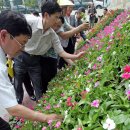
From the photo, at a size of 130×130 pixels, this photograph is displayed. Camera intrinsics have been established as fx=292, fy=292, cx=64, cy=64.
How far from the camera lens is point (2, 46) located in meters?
2.08

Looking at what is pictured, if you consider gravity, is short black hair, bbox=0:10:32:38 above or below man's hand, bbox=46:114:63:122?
above

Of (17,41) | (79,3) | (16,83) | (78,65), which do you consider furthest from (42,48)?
(79,3)

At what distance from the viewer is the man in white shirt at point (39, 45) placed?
3.46m

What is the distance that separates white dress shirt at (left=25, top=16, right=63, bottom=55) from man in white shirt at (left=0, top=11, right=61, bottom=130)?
5.09 feet

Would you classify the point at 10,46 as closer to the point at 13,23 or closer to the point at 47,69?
the point at 13,23

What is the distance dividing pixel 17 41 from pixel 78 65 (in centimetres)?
176

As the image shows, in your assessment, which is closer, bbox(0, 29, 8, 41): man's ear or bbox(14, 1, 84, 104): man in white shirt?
bbox(0, 29, 8, 41): man's ear

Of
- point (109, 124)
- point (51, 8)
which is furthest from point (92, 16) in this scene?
point (109, 124)

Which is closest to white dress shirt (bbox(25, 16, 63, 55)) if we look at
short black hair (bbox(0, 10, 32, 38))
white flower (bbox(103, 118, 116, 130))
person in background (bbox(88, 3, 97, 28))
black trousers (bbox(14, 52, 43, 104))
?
black trousers (bbox(14, 52, 43, 104))

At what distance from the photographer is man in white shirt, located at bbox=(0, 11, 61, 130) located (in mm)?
2002

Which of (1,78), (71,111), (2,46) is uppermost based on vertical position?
(2,46)

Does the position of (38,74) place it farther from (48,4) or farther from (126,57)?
(126,57)

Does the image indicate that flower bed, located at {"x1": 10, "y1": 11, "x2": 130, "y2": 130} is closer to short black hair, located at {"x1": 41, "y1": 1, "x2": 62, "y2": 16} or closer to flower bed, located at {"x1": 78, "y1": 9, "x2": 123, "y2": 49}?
short black hair, located at {"x1": 41, "y1": 1, "x2": 62, "y2": 16}

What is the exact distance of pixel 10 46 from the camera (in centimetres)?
210
